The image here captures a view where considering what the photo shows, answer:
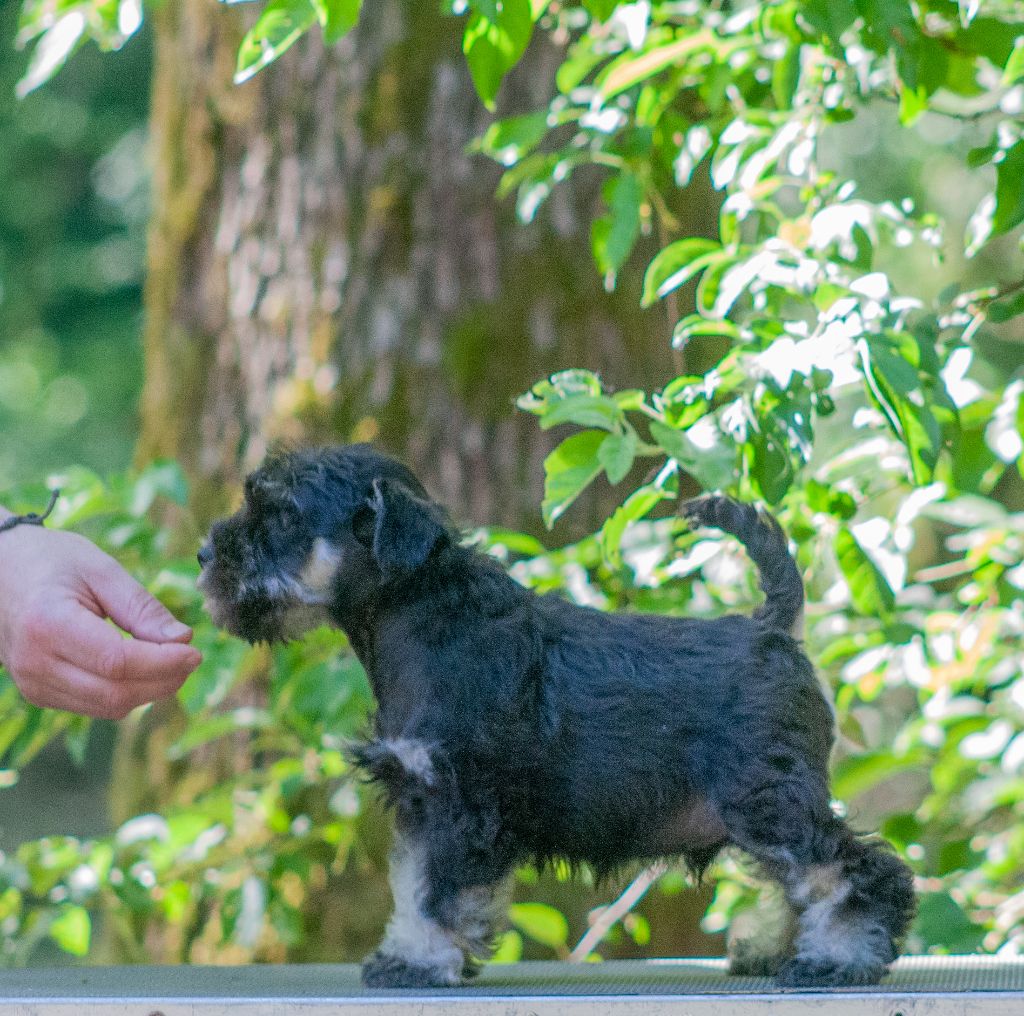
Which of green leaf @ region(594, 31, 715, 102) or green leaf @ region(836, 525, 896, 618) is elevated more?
green leaf @ region(594, 31, 715, 102)

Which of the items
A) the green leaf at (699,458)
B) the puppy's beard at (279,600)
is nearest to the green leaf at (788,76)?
the green leaf at (699,458)

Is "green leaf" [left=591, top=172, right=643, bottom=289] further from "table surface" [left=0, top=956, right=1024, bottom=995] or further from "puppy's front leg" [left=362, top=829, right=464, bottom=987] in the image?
"table surface" [left=0, top=956, right=1024, bottom=995]

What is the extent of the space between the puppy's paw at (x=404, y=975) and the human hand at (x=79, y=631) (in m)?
0.75

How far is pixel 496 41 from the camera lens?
2863mm

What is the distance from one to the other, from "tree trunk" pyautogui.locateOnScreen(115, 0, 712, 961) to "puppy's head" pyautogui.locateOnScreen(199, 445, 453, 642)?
6.30ft

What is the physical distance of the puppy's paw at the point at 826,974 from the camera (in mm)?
2639

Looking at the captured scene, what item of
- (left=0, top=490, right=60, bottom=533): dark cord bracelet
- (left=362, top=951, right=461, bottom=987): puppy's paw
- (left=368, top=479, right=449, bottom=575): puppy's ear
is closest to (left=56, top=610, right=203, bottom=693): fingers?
(left=0, top=490, right=60, bottom=533): dark cord bracelet

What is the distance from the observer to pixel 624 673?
2.82 m

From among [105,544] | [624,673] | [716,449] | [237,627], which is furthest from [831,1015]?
[105,544]

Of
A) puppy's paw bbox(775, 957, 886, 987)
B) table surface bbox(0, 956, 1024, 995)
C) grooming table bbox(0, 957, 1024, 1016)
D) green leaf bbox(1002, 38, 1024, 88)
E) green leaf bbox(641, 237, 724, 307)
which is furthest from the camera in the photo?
green leaf bbox(641, 237, 724, 307)

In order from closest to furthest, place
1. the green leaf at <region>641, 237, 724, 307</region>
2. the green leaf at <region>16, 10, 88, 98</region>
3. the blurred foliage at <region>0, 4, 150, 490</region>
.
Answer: the green leaf at <region>641, 237, 724, 307</region> → the green leaf at <region>16, 10, 88, 98</region> → the blurred foliage at <region>0, 4, 150, 490</region>

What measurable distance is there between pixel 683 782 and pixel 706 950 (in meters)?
2.36

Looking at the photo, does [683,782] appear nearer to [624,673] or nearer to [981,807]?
[624,673]

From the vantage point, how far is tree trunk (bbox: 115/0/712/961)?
16.3 feet
